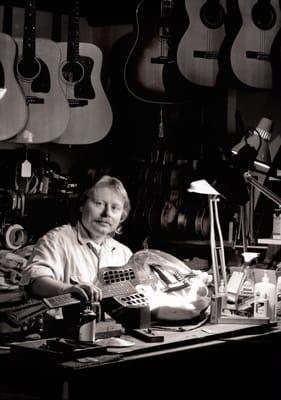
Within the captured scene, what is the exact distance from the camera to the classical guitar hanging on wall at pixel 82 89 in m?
3.92

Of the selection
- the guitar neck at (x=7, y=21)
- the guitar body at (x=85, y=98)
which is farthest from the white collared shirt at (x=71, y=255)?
the guitar neck at (x=7, y=21)

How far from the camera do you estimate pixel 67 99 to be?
3.90 metres

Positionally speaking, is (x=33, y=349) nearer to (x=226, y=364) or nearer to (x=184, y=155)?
(x=226, y=364)

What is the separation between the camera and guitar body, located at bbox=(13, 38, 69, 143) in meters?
3.80

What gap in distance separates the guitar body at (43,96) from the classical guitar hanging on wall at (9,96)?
33mm

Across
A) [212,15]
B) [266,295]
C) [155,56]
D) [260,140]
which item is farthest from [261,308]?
[212,15]

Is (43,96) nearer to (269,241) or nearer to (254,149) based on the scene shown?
(254,149)

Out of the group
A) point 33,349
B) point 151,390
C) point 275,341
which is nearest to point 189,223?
point 275,341

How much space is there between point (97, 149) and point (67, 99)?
334 millimetres

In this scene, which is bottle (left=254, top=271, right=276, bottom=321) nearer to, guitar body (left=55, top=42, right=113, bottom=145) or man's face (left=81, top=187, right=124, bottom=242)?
man's face (left=81, top=187, right=124, bottom=242)

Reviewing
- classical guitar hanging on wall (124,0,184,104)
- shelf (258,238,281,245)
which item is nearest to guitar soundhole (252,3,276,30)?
classical guitar hanging on wall (124,0,184,104)

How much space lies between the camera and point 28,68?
12.5ft

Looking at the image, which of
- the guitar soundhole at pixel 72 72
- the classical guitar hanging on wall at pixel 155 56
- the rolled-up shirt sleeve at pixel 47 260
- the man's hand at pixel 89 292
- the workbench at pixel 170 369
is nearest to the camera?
the workbench at pixel 170 369

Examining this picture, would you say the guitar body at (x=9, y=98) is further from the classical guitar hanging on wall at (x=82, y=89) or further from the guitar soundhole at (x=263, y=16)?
the guitar soundhole at (x=263, y=16)
